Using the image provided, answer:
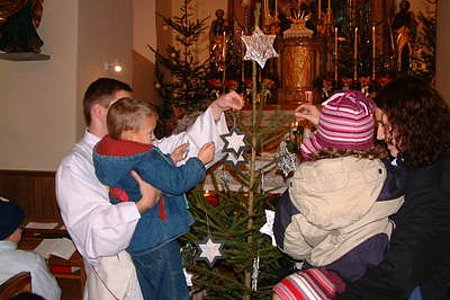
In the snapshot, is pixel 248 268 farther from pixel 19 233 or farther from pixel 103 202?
Result: pixel 19 233

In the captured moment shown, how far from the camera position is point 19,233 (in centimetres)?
268

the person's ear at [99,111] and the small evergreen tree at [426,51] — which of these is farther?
the small evergreen tree at [426,51]

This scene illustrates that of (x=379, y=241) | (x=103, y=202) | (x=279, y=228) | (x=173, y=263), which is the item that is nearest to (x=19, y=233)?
(x=103, y=202)

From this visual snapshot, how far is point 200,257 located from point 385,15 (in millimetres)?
9113

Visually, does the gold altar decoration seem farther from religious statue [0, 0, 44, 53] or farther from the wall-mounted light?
religious statue [0, 0, 44, 53]

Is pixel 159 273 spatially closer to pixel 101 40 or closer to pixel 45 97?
pixel 45 97

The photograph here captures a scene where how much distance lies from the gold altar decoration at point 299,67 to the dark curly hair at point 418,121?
239 inches

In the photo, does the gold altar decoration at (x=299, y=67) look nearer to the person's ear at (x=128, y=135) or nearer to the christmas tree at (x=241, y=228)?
the christmas tree at (x=241, y=228)

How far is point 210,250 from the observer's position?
2449mm

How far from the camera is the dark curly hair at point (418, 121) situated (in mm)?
1879

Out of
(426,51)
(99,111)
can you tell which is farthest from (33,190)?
(426,51)

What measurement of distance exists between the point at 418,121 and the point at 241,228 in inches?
42.1

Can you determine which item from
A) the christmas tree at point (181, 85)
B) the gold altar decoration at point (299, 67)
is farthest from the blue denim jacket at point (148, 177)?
the christmas tree at point (181, 85)

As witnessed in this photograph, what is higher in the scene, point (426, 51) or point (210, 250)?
point (426, 51)
